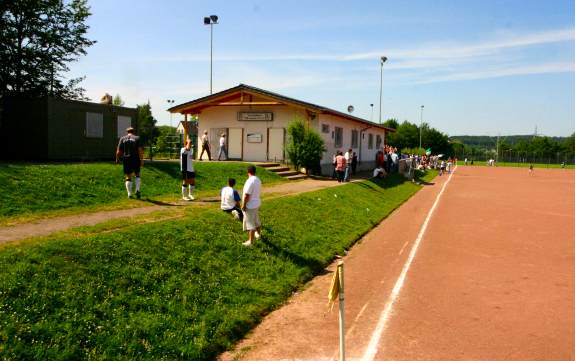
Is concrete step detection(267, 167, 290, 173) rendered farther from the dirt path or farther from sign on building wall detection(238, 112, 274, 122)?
the dirt path

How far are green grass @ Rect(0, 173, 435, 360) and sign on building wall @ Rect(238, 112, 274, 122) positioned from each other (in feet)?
51.0

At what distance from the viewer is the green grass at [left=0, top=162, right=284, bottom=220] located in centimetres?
1074

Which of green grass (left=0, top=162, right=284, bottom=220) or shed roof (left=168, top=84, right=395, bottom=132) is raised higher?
shed roof (left=168, top=84, right=395, bottom=132)

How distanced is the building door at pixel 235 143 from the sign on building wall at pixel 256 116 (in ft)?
2.38

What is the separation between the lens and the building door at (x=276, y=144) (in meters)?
26.0

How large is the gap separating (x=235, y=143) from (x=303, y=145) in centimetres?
502

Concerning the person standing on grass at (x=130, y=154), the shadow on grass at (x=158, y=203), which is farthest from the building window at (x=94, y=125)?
the shadow on grass at (x=158, y=203)

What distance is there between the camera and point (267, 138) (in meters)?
26.3

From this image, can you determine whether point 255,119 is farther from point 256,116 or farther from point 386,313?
point 386,313

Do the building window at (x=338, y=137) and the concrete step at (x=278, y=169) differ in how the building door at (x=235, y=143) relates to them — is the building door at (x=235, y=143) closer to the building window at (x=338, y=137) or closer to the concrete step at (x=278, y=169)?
the concrete step at (x=278, y=169)

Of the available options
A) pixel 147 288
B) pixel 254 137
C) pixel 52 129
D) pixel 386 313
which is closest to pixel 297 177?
pixel 254 137

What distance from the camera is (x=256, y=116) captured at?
26.2 m

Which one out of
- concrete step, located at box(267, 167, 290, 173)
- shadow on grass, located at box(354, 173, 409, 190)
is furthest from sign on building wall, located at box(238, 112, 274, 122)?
shadow on grass, located at box(354, 173, 409, 190)

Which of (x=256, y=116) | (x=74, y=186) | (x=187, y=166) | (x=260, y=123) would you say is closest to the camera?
(x=74, y=186)
